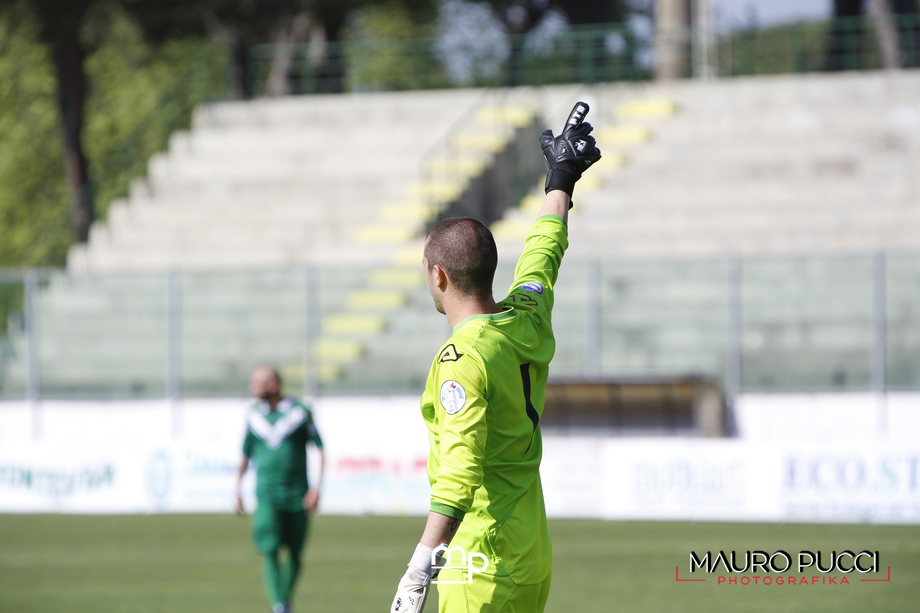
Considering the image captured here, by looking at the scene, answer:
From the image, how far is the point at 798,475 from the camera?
1720 centimetres

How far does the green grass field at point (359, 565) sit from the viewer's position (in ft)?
36.8

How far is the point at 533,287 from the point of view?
4.81m

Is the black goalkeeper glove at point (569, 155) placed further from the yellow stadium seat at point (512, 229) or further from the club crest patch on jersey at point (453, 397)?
the yellow stadium seat at point (512, 229)

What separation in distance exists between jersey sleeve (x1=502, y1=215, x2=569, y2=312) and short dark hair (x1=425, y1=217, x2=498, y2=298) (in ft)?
0.87

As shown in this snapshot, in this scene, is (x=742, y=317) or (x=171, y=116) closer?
(x=742, y=317)

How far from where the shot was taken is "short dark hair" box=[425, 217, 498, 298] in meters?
4.39

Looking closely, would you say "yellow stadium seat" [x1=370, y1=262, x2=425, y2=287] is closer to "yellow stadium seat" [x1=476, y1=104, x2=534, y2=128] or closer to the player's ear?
"yellow stadium seat" [x1=476, y1=104, x2=534, y2=128]

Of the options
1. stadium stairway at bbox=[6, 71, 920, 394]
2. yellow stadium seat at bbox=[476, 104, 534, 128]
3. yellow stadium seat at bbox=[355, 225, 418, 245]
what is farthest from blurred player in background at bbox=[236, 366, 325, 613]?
yellow stadium seat at bbox=[476, 104, 534, 128]

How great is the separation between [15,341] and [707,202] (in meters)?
13.2

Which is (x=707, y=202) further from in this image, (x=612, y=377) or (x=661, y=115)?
(x=612, y=377)

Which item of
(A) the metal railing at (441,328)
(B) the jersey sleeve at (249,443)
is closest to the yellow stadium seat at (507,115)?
(A) the metal railing at (441,328)

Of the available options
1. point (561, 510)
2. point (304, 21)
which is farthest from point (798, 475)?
point (304, 21)

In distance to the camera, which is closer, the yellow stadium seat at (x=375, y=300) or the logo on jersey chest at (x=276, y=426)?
the logo on jersey chest at (x=276, y=426)

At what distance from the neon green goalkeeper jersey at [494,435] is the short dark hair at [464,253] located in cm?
12
